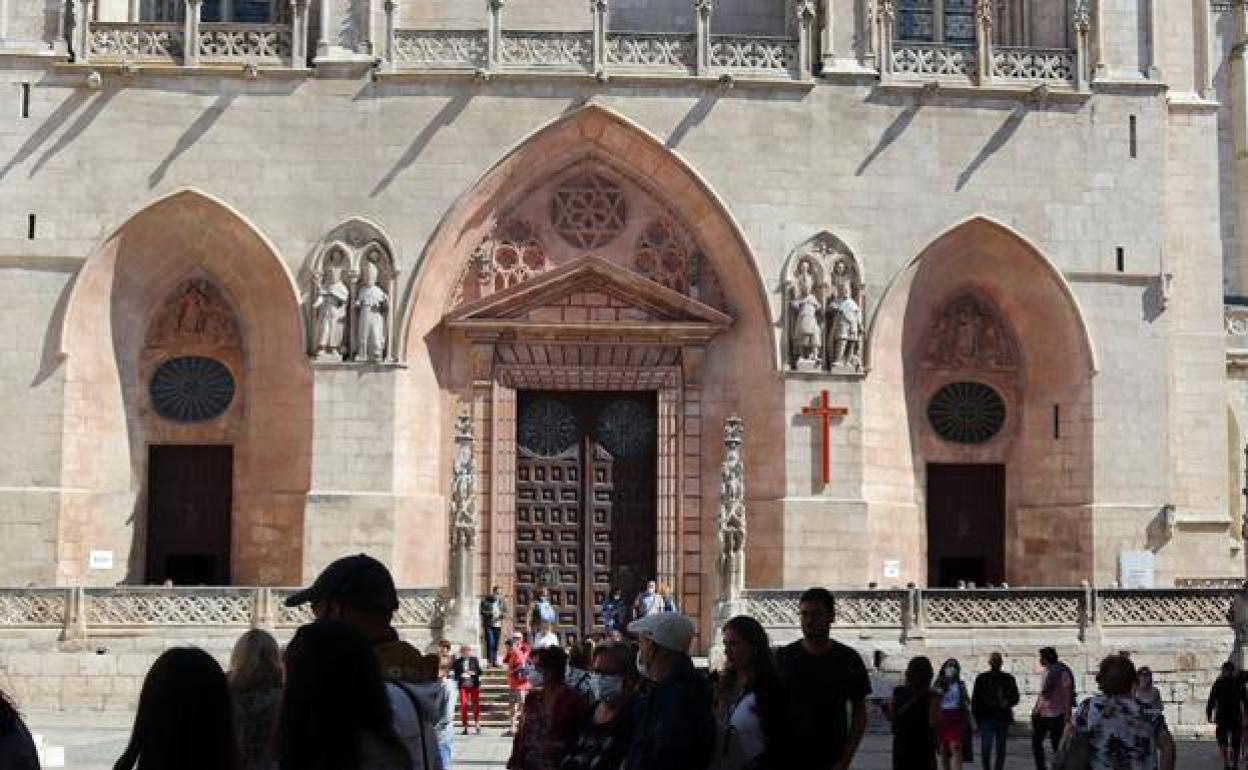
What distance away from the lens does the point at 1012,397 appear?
27.2 metres

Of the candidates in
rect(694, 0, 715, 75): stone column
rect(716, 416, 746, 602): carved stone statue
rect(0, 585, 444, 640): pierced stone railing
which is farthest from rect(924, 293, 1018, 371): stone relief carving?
rect(0, 585, 444, 640): pierced stone railing

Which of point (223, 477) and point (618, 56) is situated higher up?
point (618, 56)

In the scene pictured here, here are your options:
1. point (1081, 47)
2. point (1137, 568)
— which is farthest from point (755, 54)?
point (1137, 568)

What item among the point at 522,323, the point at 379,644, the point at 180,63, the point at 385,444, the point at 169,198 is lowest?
the point at 379,644

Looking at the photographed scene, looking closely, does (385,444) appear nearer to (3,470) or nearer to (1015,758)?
(3,470)

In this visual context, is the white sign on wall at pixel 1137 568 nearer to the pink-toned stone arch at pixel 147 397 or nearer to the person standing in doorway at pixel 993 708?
the person standing in doorway at pixel 993 708

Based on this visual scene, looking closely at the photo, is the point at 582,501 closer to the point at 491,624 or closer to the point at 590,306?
the point at 590,306

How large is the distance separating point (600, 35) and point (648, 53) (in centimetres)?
73

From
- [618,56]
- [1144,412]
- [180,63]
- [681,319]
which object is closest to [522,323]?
[681,319]

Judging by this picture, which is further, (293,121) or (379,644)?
(293,121)

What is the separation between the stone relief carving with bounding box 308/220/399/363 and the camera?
2506 cm

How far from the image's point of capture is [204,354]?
86.6 ft

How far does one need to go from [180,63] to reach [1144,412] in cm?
1446

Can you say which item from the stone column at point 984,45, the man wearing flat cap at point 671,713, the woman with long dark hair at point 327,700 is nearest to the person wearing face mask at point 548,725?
the man wearing flat cap at point 671,713
